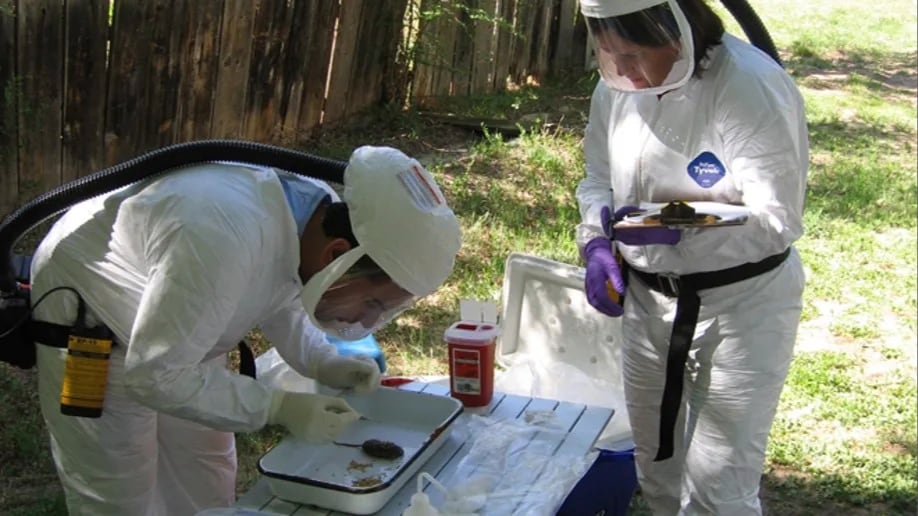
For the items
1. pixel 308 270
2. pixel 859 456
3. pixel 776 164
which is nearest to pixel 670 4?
pixel 776 164

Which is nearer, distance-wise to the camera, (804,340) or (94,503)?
(94,503)

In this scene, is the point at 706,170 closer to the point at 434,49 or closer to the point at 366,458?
the point at 366,458

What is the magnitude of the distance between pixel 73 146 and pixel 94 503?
2.63m

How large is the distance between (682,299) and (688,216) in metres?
0.27

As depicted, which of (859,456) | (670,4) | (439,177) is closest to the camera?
(670,4)

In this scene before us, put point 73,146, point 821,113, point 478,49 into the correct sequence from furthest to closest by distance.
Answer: point 821,113, point 478,49, point 73,146

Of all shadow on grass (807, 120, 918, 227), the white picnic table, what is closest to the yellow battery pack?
the white picnic table

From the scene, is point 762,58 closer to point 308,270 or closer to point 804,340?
point 308,270

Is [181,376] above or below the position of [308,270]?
below

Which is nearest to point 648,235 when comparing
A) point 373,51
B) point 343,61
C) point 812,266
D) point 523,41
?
point 812,266

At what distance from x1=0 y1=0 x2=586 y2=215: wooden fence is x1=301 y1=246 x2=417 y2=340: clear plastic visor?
8.55 ft

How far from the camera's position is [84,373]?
2.30 meters

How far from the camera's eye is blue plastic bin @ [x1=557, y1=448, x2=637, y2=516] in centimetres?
295

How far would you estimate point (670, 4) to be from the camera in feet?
8.04
